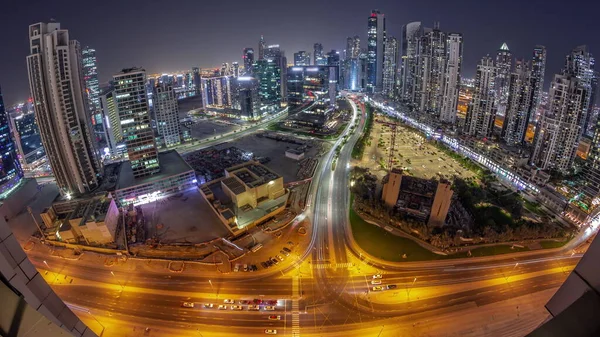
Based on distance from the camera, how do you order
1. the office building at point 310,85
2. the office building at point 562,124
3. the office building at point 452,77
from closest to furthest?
the office building at point 562,124 < the office building at point 452,77 < the office building at point 310,85

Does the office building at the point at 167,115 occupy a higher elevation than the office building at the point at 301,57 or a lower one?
lower

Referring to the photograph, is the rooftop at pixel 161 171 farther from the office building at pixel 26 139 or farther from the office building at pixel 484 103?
the office building at pixel 484 103

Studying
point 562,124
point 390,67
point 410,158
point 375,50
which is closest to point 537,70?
point 562,124

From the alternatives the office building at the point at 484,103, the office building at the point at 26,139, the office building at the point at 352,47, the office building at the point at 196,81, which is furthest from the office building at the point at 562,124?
the office building at the point at 196,81

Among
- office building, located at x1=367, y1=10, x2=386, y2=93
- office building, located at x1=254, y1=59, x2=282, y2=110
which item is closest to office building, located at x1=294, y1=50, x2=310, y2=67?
office building, located at x1=367, y1=10, x2=386, y2=93

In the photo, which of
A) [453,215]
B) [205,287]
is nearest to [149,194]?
[205,287]

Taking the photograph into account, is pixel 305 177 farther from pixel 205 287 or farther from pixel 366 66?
pixel 366 66
